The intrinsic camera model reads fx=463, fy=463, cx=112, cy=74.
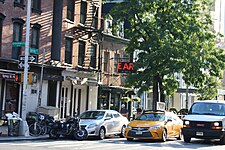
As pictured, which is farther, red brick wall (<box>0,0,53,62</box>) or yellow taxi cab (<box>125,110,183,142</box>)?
red brick wall (<box>0,0,53,62</box>)

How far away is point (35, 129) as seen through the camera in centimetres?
2375

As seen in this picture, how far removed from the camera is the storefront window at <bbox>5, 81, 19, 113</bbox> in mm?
28594

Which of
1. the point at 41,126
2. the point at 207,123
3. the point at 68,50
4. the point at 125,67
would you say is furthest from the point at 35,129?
the point at 125,67

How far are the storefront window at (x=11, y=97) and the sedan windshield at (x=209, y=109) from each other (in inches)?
466

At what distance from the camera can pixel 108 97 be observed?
40.1 metres

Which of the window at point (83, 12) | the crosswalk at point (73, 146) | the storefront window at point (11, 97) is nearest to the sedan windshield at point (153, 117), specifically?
the crosswalk at point (73, 146)

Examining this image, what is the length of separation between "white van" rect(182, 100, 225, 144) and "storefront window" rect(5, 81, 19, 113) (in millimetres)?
11730

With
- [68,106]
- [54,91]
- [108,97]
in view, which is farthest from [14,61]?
[108,97]

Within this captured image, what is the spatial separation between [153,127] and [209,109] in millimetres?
3002

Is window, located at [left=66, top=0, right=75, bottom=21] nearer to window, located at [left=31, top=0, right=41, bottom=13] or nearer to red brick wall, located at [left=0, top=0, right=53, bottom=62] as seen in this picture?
red brick wall, located at [left=0, top=0, right=53, bottom=62]

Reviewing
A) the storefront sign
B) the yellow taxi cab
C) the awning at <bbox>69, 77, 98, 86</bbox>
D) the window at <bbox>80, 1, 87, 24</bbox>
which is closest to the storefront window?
the storefront sign

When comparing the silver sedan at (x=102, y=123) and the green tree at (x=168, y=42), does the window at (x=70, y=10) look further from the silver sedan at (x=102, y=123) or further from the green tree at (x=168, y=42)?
the silver sedan at (x=102, y=123)

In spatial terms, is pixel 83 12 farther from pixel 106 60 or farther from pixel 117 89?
pixel 117 89

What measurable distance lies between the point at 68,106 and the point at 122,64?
18.3 ft
